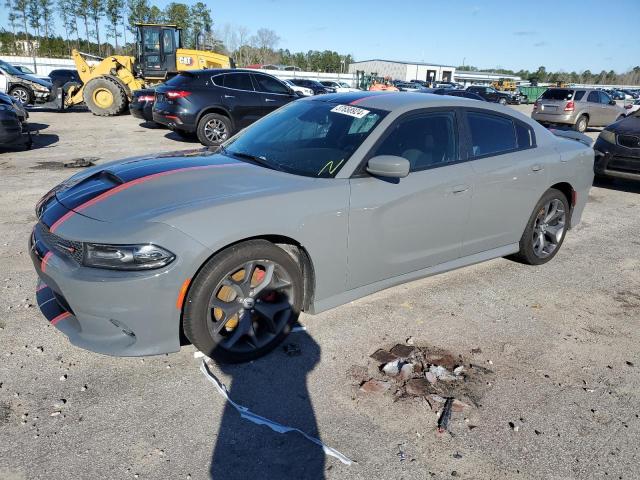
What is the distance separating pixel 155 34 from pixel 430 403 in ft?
60.9

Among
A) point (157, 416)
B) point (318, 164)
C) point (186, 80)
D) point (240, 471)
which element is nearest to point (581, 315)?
point (318, 164)

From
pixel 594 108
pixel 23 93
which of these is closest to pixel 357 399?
pixel 594 108

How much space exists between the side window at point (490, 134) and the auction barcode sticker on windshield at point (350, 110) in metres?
0.95

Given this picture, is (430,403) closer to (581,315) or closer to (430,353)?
(430,353)

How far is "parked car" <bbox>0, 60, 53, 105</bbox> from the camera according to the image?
18125 mm

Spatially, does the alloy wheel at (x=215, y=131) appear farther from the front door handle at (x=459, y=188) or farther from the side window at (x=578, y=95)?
the side window at (x=578, y=95)

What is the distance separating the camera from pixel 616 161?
331 inches

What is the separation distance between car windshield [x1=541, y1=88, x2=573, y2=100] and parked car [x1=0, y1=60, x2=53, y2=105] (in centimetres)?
1916

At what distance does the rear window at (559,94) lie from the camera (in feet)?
60.7

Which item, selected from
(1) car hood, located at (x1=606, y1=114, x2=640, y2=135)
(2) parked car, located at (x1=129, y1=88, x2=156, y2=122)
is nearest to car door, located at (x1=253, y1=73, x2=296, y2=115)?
(2) parked car, located at (x1=129, y1=88, x2=156, y2=122)

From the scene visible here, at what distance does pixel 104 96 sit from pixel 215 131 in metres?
7.72

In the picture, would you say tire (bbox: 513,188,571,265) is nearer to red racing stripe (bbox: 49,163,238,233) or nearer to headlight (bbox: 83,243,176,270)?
red racing stripe (bbox: 49,163,238,233)

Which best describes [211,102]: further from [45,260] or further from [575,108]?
[575,108]

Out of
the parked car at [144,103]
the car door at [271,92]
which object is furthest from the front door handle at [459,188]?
the parked car at [144,103]
